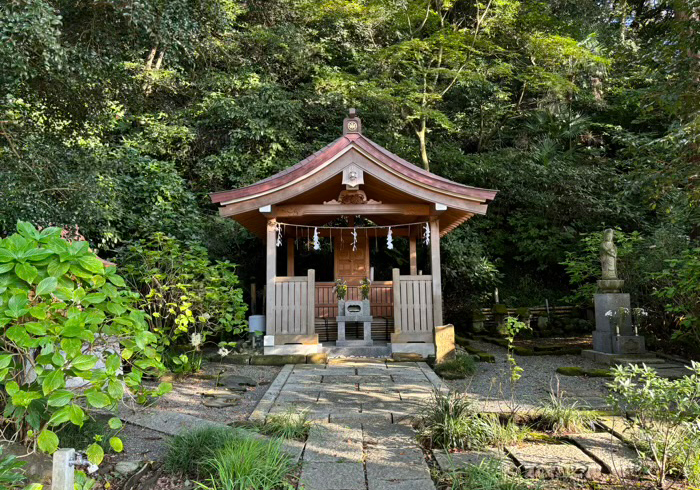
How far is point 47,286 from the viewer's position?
7.72 ft

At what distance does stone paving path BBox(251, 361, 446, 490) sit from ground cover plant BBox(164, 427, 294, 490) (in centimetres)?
24

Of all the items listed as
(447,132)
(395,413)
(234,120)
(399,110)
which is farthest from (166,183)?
(447,132)

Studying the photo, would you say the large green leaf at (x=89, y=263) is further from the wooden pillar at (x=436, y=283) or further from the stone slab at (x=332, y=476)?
the wooden pillar at (x=436, y=283)

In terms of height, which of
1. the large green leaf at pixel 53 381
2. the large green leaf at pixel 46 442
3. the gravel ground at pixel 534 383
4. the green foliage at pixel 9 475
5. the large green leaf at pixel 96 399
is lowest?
the gravel ground at pixel 534 383

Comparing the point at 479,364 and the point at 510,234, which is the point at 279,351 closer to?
the point at 479,364

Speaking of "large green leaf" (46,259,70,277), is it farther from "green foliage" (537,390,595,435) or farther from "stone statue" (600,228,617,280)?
"stone statue" (600,228,617,280)

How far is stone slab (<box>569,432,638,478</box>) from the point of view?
10.4 ft

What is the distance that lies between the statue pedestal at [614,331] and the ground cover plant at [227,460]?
22.7 feet

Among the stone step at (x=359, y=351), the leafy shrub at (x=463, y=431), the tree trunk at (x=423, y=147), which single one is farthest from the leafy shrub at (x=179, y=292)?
the tree trunk at (x=423, y=147)

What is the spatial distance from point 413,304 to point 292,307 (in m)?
2.20

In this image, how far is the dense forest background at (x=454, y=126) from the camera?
10758 millimetres

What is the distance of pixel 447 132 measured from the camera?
1725cm

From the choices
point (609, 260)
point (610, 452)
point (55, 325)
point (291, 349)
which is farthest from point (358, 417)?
point (609, 260)

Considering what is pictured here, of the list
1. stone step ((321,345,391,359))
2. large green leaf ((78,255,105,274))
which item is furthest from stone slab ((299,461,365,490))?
stone step ((321,345,391,359))
